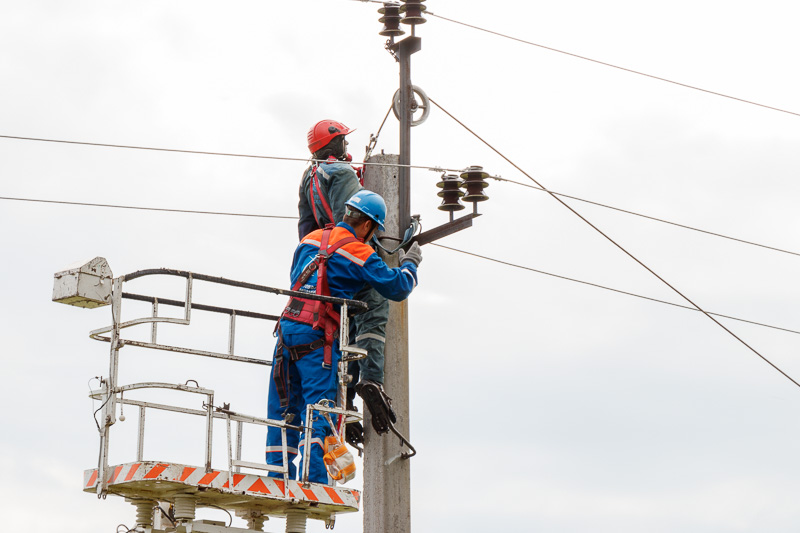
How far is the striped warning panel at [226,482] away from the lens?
864 centimetres

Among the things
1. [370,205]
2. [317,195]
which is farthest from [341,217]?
[370,205]

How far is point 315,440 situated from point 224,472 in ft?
3.24

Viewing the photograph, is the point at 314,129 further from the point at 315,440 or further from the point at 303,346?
the point at 315,440

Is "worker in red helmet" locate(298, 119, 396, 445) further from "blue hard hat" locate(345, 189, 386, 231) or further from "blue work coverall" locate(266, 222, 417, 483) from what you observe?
"blue hard hat" locate(345, 189, 386, 231)

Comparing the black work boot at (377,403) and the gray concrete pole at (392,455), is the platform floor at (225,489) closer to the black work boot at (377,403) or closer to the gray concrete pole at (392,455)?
the gray concrete pole at (392,455)

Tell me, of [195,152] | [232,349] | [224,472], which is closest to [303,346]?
[232,349]

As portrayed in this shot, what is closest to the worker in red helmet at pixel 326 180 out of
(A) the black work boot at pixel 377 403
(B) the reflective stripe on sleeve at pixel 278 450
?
(A) the black work boot at pixel 377 403

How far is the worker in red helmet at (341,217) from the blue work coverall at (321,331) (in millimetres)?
311

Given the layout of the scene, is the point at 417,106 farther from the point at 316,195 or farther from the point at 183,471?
the point at 183,471

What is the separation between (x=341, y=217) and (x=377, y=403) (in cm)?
166

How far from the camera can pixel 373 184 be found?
11.2 metres

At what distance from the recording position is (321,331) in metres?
10.2

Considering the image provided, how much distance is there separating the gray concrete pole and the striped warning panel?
0.79 metres

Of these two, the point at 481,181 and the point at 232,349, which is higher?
the point at 481,181
